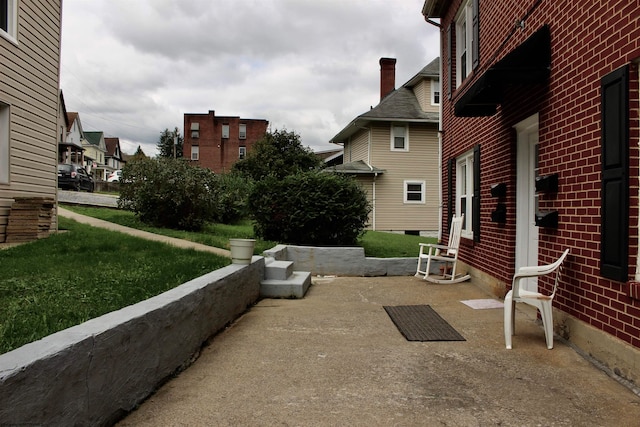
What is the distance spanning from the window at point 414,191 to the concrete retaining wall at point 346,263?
38.7 ft

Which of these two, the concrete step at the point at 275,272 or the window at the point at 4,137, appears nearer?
the concrete step at the point at 275,272

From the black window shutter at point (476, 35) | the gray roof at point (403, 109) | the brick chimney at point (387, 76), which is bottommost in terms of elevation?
the black window shutter at point (476, 35)

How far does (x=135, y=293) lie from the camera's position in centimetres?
469

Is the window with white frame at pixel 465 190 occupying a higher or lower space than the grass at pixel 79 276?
higher

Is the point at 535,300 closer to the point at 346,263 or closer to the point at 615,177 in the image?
the point at 615,177

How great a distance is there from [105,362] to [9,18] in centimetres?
845

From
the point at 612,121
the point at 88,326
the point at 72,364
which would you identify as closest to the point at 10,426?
the point at 72,364

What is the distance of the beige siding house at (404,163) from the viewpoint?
20797 millimetres

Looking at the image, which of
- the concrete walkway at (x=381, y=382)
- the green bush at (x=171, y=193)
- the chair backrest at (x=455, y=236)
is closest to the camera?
the concrete walkway at (x=381, y=382)

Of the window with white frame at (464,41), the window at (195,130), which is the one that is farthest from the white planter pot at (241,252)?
the window at (195,130)

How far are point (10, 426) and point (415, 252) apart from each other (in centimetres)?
993

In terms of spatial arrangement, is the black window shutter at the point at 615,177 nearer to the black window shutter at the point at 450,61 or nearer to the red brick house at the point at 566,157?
the red brick house at the point at 566,157

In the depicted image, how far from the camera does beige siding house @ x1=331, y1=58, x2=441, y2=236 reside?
20797 mm

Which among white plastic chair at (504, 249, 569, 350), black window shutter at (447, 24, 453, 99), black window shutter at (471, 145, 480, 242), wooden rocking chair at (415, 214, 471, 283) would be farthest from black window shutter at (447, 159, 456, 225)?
white plastic chair at (504, 249, 569, 350)
